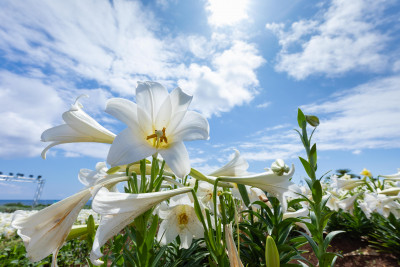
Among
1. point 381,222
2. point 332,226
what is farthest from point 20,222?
point 332,226

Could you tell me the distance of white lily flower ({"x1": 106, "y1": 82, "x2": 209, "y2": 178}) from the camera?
870 mm

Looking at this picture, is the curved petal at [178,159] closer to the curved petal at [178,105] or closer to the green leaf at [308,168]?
the curved petal at [178,105]

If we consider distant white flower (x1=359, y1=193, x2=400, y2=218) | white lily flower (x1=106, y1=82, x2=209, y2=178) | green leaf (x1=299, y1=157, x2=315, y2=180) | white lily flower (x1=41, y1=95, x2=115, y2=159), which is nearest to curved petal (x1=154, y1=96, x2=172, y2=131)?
white lily flower (x1=106, y1=82, x2=209, y2=178)

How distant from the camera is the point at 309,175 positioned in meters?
1.45

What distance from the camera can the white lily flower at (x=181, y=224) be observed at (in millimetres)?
1315

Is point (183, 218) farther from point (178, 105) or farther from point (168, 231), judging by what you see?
point (178, 105)

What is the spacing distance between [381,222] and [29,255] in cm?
399

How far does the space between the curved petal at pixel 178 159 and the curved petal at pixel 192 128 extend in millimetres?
54

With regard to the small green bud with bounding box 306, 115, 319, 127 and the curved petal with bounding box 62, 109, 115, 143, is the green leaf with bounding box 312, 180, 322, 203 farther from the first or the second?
the curved petal with bounding box 62, 109, 115, 143

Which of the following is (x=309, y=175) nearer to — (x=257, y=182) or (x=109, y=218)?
(x=257, y=182)

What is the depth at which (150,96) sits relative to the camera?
3.24ft

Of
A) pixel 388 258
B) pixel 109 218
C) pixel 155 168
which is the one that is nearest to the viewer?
pixel 109 218

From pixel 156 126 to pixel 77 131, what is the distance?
1.12 feet

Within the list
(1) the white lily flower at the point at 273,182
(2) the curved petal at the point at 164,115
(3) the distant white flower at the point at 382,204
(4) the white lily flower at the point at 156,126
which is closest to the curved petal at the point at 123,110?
(4) the white lily flower at the point at 156,126
